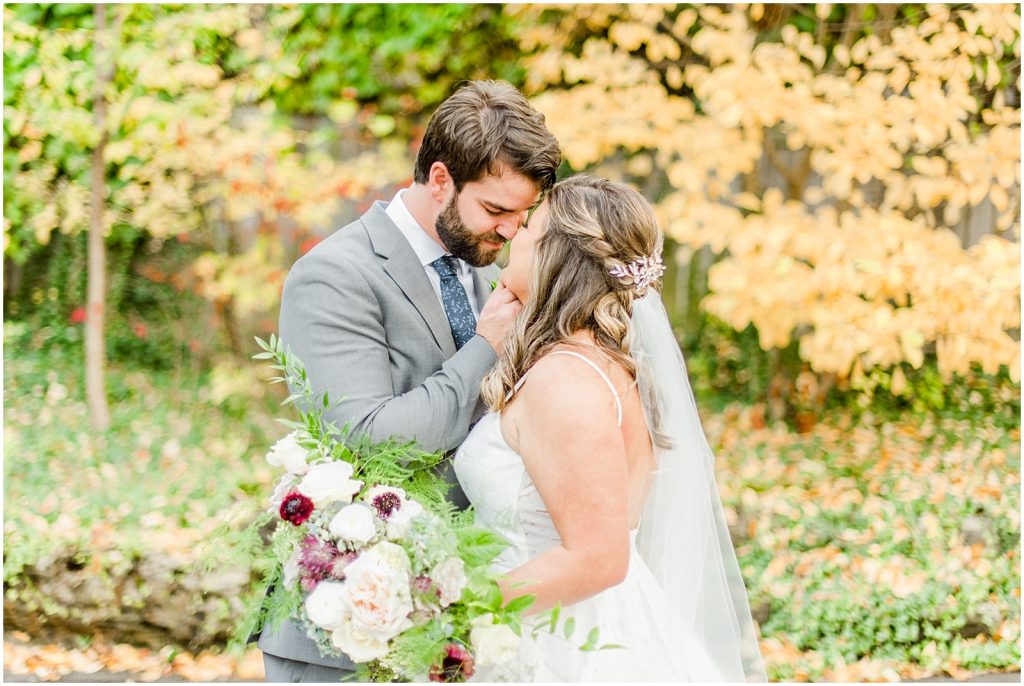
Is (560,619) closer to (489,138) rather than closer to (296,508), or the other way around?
(296,508)

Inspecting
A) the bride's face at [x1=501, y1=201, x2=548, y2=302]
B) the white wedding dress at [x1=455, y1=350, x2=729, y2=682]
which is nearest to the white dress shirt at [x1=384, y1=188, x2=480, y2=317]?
the bride's face at [x1=501, y1=201, x2=548, y2=302]

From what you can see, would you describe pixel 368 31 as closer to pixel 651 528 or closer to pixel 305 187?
pixel 305 187

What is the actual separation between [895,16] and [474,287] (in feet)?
14.4

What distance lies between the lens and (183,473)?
530 cm

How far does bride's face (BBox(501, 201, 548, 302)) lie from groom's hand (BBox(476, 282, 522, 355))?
0.07 feet

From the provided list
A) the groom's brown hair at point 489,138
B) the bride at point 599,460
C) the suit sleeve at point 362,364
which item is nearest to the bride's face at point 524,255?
the bride at point 599,460

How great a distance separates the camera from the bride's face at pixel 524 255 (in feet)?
7.06

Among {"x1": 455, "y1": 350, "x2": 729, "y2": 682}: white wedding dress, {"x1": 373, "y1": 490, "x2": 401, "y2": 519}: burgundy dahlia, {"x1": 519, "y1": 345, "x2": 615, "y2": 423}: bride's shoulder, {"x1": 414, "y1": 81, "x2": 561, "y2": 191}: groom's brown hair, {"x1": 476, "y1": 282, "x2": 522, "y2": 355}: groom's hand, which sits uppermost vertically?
{"x1": 414, "y1": 81, "x2": 561, "y2": 191}: groom's brown hair

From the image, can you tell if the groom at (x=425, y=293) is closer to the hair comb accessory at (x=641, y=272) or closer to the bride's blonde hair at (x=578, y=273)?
the bride's blonde hair at (x=578, y=273)

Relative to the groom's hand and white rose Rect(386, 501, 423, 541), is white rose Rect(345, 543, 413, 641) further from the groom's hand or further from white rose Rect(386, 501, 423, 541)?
the groom's hand

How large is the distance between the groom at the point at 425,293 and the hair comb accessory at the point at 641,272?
0.27 metres

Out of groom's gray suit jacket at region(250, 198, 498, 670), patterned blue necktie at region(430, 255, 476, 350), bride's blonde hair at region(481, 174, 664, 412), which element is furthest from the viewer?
patterned blue necktie at region(430, 255, 476, 350)

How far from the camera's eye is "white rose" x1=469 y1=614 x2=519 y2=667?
5.82 feet

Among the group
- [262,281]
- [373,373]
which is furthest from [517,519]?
[262,281]
